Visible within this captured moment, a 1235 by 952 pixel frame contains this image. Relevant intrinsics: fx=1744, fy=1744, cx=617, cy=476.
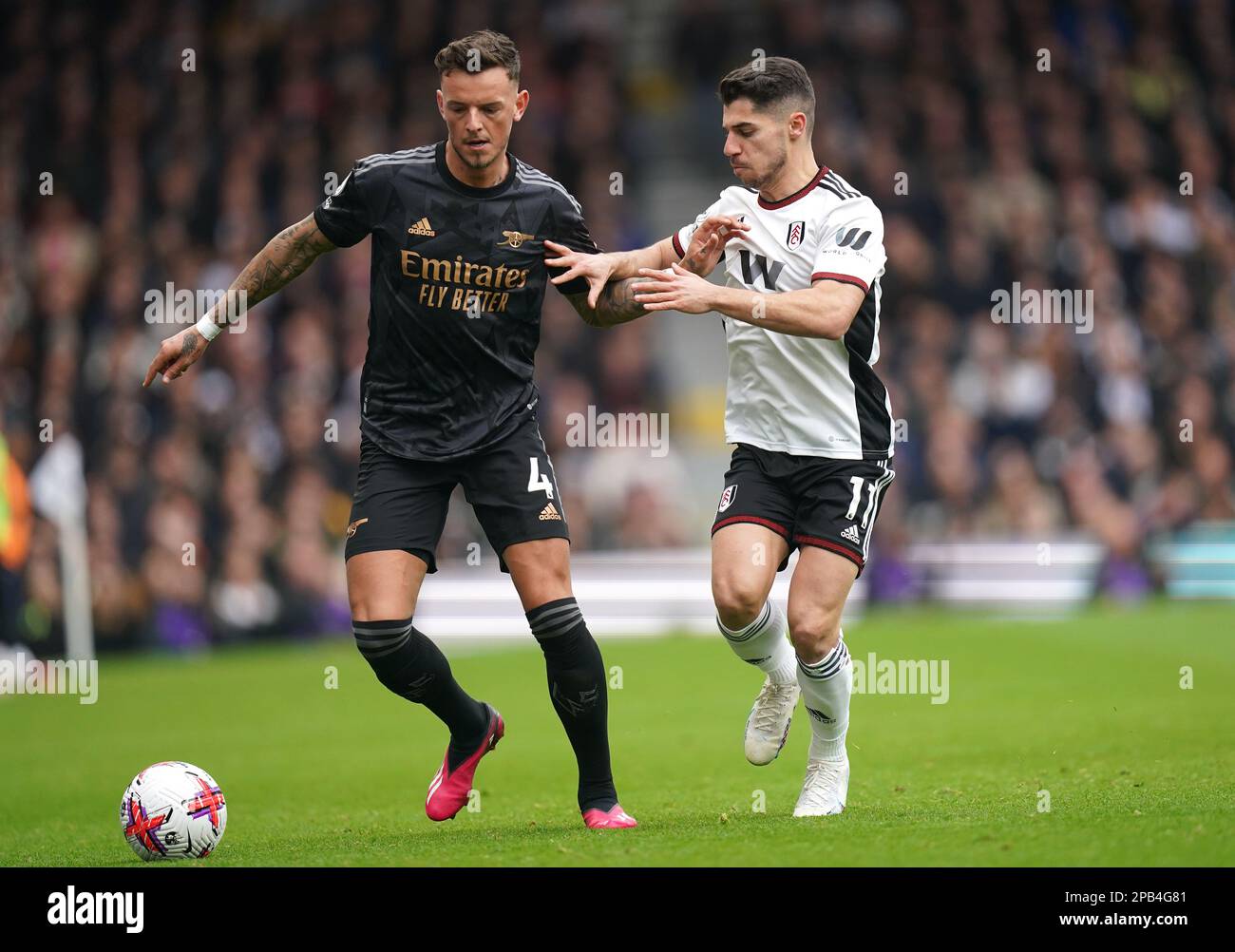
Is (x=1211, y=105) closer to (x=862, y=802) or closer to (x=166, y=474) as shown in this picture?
(x=166, y=474)

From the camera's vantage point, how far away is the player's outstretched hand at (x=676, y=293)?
648 centimetres

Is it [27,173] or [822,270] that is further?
[27,173]

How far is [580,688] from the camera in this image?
686 centimetres

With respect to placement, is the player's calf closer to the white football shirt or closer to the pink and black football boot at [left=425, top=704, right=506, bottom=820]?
the pink and black football boot at [left=425, top=704, right=506, bottom=820]

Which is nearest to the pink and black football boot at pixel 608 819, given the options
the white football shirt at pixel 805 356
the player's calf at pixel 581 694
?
the player's calf at pixel 581 694

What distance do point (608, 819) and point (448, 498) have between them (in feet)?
4.61

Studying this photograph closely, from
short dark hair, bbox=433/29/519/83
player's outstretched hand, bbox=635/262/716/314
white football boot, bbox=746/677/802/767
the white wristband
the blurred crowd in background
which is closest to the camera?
player's outstretched hand, bbox=635/262/716/314

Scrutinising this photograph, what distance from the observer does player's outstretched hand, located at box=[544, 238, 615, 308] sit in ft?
22.6

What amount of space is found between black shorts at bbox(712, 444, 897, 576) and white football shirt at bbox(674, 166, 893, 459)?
5cm

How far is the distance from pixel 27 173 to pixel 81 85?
165 cm

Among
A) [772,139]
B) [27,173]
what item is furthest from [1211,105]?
[772,139]

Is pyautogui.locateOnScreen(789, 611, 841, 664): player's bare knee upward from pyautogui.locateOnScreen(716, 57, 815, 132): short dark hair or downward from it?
downward

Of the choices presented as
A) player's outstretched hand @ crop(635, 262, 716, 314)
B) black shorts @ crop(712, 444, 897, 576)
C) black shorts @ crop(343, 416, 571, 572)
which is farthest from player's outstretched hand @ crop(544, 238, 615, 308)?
black shorts @ crop(712, 444, 897, 576)

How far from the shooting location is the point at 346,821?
7512 mm
